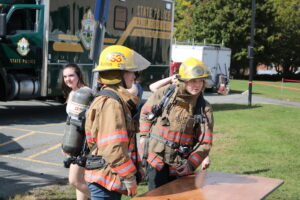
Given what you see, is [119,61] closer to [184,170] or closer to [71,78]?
[184,170]

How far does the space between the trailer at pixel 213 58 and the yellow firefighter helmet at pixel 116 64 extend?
24.5 metres

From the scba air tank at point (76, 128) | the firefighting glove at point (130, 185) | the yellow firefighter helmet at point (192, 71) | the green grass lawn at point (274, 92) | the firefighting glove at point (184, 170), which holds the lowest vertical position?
the green grass lawn at point (274, 92)

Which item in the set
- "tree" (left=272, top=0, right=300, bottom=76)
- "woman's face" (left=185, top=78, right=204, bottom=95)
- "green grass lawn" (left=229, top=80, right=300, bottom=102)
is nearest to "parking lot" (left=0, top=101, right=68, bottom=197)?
"woman's face" (left=185, top=78, right=204, bottom=95)

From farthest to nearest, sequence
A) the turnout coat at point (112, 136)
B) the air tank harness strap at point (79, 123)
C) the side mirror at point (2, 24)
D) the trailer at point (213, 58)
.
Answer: the trailer at point (213, 58)
the side mirror at point (2, 24)
the air tank harness strap at point (79, 123)
the turnout coat at point (112, 136)

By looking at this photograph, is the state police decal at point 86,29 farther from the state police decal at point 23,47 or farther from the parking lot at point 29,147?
the parking lot at point 29,147

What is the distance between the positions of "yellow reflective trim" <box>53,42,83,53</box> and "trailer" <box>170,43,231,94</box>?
14.8 m

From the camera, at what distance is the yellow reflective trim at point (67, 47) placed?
1352cm

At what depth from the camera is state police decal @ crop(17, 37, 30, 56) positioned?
42.5ft

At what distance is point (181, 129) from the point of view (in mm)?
4566

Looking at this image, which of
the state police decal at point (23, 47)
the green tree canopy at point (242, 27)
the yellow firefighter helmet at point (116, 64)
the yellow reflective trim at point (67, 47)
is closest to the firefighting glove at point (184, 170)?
the yellow firefighter helmet at point (116, 64)

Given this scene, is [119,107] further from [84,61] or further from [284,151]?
[84,61]

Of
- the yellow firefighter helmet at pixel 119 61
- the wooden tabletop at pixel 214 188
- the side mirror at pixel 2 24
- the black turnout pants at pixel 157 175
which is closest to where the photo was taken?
the yellow firefighter helmet at pixel 119 61

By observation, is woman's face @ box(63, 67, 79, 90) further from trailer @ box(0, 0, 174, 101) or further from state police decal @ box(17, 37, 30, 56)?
state police decal @ box(17, 37, 30, 56)

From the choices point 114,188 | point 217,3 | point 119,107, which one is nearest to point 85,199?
point 114,188
